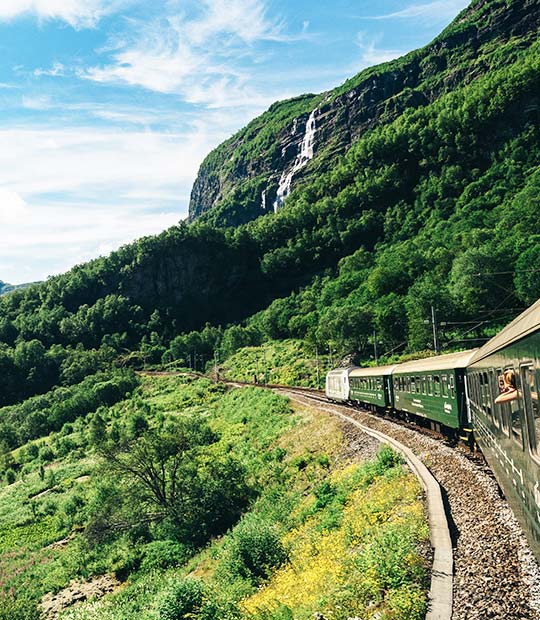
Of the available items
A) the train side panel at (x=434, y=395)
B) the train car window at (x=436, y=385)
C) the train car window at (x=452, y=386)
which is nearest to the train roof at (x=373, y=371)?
the train side panel at (x=434, y=395)

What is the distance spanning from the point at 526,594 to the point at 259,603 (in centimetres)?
555

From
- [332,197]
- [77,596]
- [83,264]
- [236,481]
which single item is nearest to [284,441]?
[236,481]

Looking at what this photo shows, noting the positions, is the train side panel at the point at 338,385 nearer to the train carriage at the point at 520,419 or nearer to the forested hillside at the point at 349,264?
the forested hillside at the point at 349,264

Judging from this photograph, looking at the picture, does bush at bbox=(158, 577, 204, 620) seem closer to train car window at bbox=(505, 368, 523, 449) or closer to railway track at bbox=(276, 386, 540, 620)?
railway track at bbox=(276, 386, 540, 620)

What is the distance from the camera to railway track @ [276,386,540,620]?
Answer: 24.3ft

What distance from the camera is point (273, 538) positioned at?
14.9 meters

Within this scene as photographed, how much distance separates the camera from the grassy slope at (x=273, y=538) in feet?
29.8

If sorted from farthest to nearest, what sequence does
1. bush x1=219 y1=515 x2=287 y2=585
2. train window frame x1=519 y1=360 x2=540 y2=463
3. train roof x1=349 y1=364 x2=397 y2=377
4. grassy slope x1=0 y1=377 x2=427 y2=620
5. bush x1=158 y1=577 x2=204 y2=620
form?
train roof x1=349 y1=364 x2=397 y2=377 < bush x1=219 y1=515 x2=287 y2=585 < bush x1=158 y1=577 x2=204 y2=620 < grassy slope x1=0 y1=377 x2=427 y2=620 < train window frame x1=519 y1=360 x2=540 y2=463

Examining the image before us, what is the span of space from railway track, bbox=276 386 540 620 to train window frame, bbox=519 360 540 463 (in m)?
2.54

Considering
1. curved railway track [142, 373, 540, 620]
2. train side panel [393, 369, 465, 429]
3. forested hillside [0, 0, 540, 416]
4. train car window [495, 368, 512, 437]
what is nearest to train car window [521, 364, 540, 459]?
train car window [495, 368, 512, 437]

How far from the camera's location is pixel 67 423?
84750 millimetres

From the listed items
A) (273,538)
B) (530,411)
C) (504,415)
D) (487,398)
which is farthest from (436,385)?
(530,411)

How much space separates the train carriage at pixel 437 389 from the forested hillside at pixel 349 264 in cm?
3967

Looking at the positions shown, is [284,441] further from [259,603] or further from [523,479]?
[523,479]
